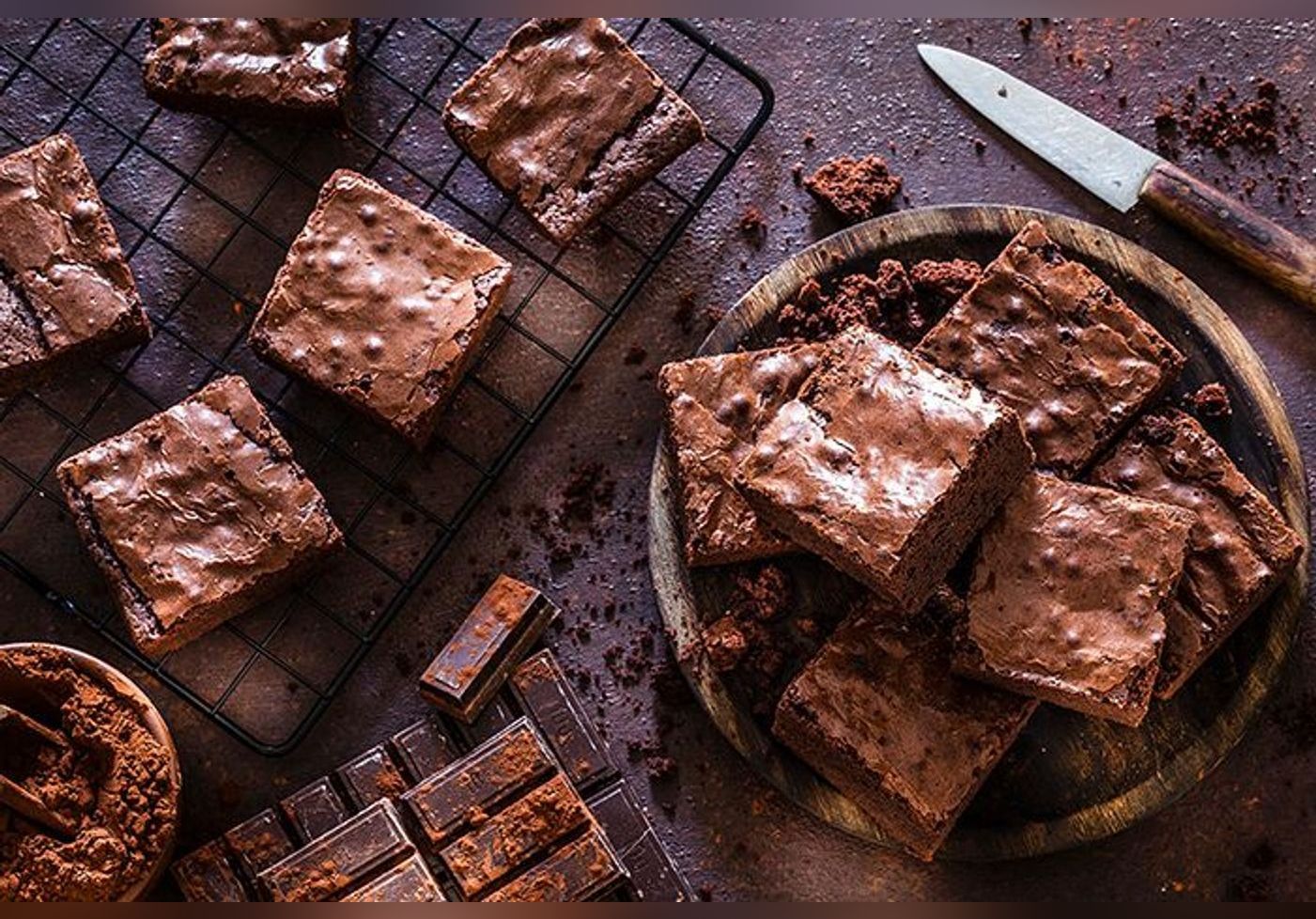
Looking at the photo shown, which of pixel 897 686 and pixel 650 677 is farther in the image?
pixel 650 677

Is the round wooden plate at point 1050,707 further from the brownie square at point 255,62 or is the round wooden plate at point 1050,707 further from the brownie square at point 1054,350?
the brownie square at point 255,62

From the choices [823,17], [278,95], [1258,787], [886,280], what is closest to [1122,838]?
[1258,787]

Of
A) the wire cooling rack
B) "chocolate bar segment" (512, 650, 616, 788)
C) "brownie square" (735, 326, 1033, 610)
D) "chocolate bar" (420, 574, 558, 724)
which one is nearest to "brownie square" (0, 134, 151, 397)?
the wire cooling rack

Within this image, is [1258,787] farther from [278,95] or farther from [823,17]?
[278,95]

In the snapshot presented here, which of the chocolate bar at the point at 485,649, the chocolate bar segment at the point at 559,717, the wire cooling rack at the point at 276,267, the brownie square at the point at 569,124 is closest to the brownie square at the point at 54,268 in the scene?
the wire cooling rack at the point at 276,267

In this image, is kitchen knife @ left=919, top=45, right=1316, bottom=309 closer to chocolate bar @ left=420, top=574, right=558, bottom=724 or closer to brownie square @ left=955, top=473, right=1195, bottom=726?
brownie square @ left=955, top=473, right=1195, bottom=726

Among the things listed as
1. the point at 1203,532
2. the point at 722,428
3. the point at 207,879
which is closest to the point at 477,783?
the point at 207,879

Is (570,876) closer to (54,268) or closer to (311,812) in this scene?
(311,812)
